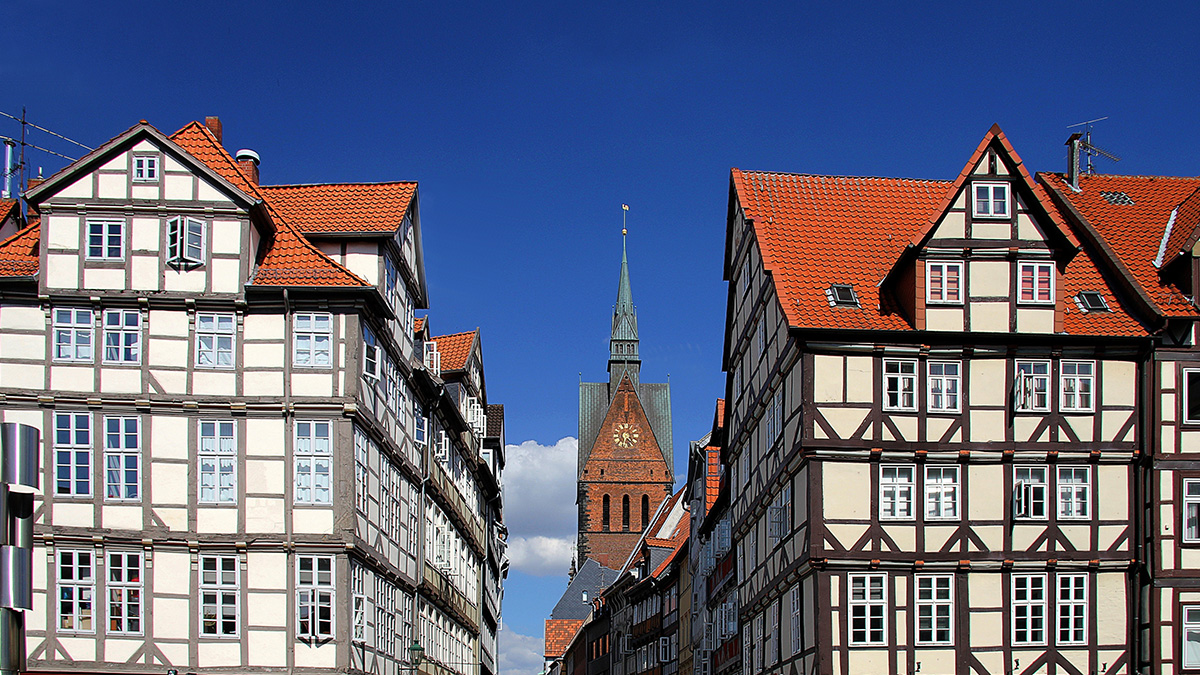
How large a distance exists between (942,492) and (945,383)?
229 centimetres

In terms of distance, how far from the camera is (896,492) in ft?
103

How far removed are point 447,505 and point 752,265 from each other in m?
12.2

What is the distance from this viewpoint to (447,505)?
44.0 metres

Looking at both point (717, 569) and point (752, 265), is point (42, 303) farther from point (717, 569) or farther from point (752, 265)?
point (717, 569)

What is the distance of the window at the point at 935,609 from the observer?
100 feet

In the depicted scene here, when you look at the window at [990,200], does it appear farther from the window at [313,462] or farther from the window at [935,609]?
the window at [313,462]

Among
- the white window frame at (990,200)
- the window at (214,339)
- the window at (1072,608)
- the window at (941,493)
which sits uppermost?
the white window frame at (990,200)

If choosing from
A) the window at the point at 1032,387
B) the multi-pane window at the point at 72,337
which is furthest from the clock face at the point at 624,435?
the multi-pane window at the point at 72,337

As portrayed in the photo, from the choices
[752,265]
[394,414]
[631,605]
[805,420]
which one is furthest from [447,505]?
[631,605]

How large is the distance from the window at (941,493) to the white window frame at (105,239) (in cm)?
1718

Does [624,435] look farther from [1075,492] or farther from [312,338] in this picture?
[312,338]

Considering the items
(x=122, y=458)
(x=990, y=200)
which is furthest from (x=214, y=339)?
(x=990, y=200)

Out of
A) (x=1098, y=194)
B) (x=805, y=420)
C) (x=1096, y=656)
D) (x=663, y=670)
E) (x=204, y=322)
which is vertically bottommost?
(x=663, y=670)

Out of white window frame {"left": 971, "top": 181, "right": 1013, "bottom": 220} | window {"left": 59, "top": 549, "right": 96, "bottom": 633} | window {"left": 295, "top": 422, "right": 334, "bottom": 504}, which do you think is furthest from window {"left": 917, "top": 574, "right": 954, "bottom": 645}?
window {"left": 59, "top": 549, "right": 96, "bottom": 633}
